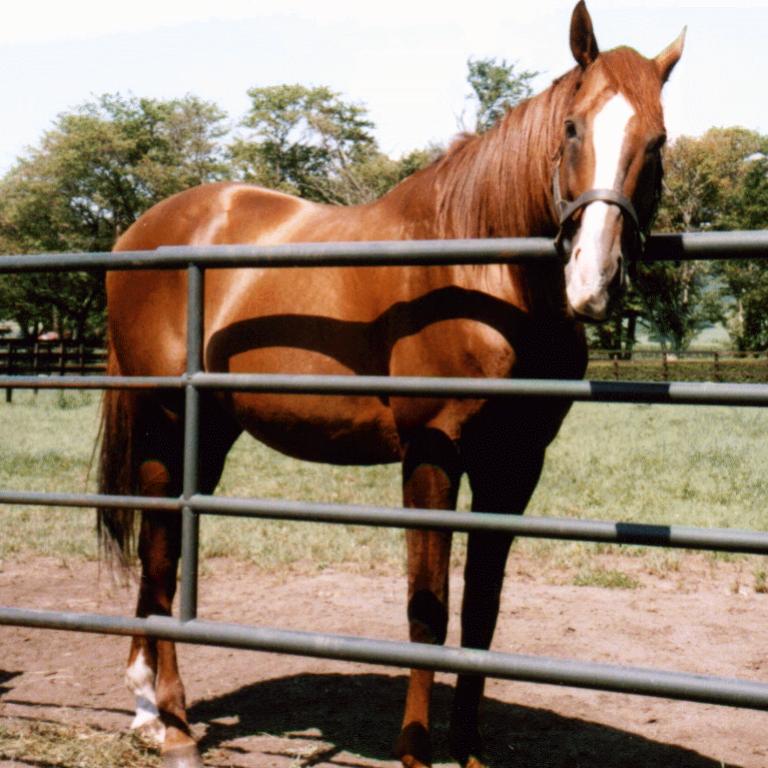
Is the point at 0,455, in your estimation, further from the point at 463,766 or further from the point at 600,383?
the point at 600,383

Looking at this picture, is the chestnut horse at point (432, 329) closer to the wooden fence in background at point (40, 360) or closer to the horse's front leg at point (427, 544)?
the horse's front leg at point (427, 544)

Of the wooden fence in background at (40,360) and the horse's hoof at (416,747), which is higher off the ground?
the wooden fence in background at (40,360)

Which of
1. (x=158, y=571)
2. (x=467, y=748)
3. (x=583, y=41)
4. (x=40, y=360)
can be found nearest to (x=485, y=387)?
(x=583, y=41)

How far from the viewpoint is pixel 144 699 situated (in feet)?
10.7

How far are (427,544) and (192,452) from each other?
74 cm

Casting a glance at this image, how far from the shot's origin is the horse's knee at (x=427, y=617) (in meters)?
2.67

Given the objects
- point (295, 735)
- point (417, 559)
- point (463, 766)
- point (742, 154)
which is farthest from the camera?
point (742, 154)

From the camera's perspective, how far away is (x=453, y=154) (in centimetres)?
302

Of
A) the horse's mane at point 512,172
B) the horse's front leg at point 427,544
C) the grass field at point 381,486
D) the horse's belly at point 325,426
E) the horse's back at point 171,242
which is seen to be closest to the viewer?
the horse's mane at point 512,172

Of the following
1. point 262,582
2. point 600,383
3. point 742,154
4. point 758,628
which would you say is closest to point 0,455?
point 262,582

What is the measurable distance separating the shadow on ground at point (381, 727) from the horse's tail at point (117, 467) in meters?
0.73

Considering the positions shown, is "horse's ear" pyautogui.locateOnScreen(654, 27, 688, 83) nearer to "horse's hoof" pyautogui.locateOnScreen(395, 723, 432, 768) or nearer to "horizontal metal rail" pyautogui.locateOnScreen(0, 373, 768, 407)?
"horizontal metal rail" pyautogui.locateOnScreen(0, 373, 768, 407)

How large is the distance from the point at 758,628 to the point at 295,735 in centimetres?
246

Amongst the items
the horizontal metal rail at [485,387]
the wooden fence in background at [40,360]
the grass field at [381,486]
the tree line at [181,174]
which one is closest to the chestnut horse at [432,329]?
the horizontal metal rail at [485,387]
